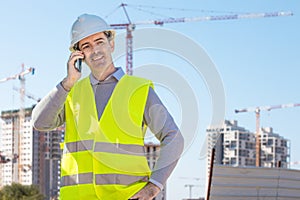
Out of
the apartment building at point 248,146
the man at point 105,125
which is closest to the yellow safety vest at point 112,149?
the man at point 105,125

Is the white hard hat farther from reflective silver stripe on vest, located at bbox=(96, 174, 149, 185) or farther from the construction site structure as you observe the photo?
the construction site structure

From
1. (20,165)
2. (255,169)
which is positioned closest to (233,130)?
(20,165)

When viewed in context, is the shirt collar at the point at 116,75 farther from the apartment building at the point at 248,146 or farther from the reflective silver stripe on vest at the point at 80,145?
the apartment building at the point at 248,146

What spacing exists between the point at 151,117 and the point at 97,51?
15.0 inches

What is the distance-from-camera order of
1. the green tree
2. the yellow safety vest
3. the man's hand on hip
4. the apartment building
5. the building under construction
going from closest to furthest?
1. the man's hand on hip
2. the yellow safety vest
3. the green tree
4. the building under construction
5. the apartment building

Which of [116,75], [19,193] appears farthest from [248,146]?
[116,75]

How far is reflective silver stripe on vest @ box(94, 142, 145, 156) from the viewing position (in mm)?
2965

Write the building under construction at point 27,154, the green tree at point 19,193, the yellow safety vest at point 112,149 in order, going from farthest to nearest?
1. the building under construction at point 27,154
2. the green tree at point 19,193
3. the yellow safety vest at point 112,149

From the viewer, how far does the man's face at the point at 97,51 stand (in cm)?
299

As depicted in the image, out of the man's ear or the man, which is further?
the man's ear

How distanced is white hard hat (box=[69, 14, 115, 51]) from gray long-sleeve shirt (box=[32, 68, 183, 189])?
0.20 metres

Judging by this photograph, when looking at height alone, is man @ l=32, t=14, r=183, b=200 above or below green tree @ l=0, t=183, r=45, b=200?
above

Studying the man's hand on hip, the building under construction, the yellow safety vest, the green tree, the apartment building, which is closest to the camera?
the man's hand on hip

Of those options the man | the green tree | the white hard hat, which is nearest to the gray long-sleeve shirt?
the man
